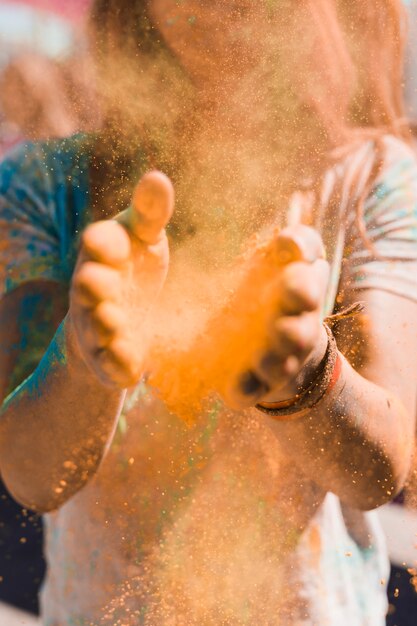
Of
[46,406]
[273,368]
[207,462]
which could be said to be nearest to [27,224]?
[46,406]

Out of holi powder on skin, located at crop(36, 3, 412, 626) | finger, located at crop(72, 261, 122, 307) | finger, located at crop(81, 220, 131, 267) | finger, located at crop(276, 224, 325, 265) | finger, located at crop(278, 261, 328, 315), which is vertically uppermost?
finger, located at crop(81, 220, 131, 267)

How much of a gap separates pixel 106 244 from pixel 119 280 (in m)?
A: 0.02

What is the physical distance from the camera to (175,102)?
0.78 meters

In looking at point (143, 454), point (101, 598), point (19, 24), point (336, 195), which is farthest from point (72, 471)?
point (19, 24)

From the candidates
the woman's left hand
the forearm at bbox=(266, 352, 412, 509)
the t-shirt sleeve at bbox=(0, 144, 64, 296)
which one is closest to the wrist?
the forearm at bbox=(266, 352, 412, 509)

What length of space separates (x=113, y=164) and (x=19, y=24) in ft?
2.14

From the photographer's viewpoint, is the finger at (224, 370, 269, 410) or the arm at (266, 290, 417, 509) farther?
the arm at (266, 290, 417, 509)

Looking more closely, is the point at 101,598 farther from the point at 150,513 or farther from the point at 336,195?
the point at 336,195

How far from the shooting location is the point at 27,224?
0.78 m

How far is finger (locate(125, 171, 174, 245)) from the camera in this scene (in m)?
0.43

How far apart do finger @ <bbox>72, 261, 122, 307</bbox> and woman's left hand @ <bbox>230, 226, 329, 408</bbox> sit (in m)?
0.10

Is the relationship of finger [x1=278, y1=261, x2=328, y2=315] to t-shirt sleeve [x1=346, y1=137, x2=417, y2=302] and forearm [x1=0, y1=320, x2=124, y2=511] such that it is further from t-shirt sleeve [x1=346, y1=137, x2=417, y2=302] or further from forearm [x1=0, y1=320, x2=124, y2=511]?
t-shirt sleeve [x1=346, y1=137, x2=417, y2=302]

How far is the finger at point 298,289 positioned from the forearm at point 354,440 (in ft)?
0.57

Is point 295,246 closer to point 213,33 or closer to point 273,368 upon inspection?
point 273,368
